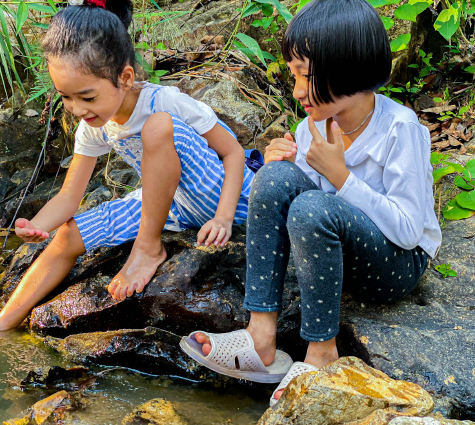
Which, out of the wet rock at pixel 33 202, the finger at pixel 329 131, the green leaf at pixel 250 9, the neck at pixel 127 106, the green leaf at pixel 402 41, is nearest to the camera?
the finger at pixel 329 131

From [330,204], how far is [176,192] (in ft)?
3.08

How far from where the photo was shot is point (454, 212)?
2.52 metres

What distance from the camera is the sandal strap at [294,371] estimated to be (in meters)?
1.66

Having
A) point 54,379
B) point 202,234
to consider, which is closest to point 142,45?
point 202,234

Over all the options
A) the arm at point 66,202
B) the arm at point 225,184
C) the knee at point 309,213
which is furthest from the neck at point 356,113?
the arm at point 66,202

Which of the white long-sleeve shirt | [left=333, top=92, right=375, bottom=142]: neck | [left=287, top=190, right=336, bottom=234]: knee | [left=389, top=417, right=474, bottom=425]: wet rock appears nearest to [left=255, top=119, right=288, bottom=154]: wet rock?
[left=333, top=92, right=375, bottom=142]: neck

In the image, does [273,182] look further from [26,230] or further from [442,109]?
[442,109]

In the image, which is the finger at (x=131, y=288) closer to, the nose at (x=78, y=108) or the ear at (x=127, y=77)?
the nose at (x=78, y=108)

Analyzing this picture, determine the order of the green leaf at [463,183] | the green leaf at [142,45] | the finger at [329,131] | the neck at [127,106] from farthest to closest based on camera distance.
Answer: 1. the green leaf at [142,45]
2. the green leaf at [463,183]
3. the neck at [127,106]
4. the finger at [329,131]

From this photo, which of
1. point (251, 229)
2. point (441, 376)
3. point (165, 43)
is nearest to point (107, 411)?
point (251, 229)

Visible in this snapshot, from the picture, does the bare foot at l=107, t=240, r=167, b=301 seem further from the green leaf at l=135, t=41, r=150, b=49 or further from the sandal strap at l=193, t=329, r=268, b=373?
the green leaf at l=135, t=41, r=150, b=49

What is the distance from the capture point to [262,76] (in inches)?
147

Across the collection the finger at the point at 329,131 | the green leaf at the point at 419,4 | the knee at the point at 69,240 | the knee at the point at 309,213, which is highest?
the green leaf at the point at 419,4

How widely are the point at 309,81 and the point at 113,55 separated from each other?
0.82 m
